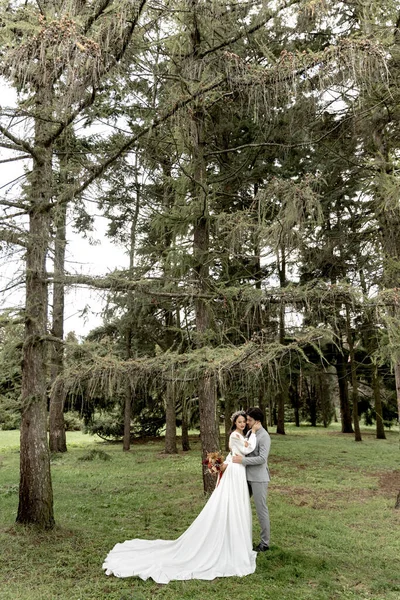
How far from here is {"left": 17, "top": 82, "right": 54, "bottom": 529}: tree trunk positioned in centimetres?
604

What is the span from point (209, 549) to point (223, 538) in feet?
0.65

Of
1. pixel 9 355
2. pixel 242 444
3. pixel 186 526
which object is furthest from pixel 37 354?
pixel 186 526

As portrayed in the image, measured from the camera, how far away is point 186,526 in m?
6.56

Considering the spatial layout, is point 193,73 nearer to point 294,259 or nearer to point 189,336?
point 189,336

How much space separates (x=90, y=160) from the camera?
616cm

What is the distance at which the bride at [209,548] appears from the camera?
470 cm

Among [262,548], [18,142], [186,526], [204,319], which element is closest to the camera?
[262,548]

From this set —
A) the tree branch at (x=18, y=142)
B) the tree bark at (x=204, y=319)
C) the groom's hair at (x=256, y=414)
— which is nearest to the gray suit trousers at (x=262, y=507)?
the groom's hair at (x=256, y=414)

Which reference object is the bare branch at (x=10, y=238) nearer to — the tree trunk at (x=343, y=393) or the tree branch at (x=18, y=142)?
the tree branch at (x=18, y=142)

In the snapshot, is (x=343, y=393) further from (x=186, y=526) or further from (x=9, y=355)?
(x=9, y=355)

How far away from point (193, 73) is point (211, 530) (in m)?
5.93

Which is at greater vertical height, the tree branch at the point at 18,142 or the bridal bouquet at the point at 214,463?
the tree branch at the point at 18,142

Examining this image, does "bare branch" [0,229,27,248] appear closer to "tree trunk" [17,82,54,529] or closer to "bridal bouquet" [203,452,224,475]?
"tree trunk" [17,82,54,529]

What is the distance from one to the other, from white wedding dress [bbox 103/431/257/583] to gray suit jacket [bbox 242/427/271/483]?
0.36 feet
